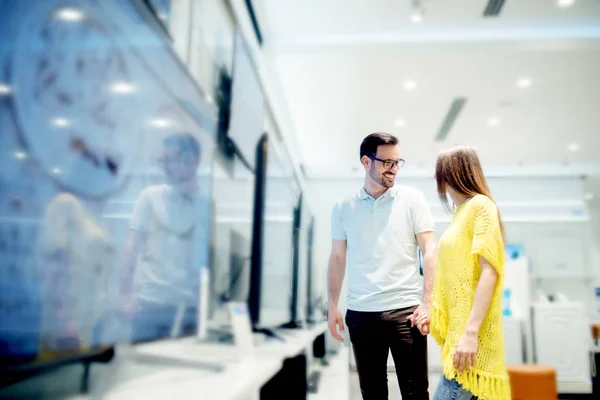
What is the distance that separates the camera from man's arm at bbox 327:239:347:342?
6.04 feet

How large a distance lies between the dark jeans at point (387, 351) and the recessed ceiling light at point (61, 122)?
1278 millimetres

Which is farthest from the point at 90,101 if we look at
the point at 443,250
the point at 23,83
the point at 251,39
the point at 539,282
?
the point at 539,282

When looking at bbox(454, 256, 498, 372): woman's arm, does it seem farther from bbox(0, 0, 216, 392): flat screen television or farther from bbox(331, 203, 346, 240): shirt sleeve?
bbox(0, 0, 216, 392): flat screen television

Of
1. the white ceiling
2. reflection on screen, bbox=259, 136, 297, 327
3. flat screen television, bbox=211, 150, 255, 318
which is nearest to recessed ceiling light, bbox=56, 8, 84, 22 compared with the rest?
flat screen television, bbox=211, 150, 255, 318

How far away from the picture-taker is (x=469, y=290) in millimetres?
1345

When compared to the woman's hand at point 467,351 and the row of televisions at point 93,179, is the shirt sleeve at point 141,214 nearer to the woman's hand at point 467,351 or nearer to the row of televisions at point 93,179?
the row of televisions at point 93,179

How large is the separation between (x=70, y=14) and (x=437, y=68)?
13.1 feet

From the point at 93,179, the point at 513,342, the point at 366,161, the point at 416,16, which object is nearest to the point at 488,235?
the point at 366,161

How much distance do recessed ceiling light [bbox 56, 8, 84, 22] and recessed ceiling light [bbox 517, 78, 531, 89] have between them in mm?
4509

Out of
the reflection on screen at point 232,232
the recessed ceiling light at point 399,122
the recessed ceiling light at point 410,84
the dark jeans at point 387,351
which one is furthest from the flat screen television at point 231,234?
the recessed ceiling light at point 399,122

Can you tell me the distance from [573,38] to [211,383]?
388 centimetres

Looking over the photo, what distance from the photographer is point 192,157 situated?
43.7 inches

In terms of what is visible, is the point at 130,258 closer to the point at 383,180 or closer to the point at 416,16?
the point at 383,180

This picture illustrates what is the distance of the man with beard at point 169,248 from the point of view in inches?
31.6
